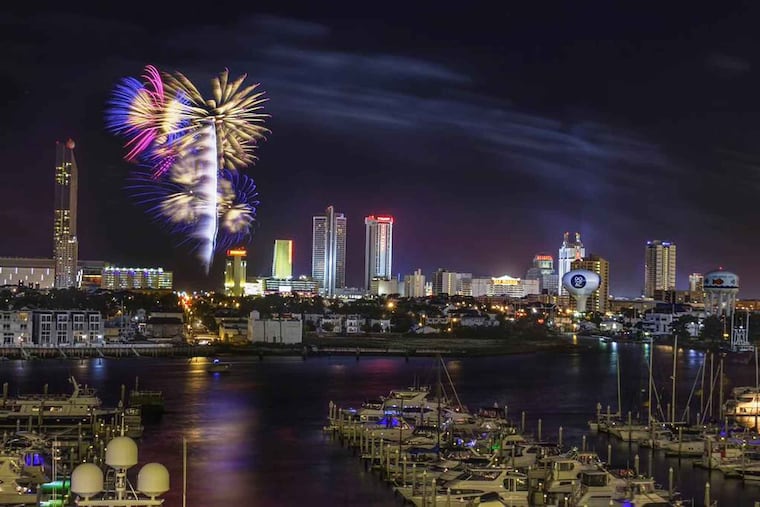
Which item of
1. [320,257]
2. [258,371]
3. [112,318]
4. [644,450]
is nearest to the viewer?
[644,450]

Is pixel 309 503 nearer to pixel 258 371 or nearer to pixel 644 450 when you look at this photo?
pixel 644 450

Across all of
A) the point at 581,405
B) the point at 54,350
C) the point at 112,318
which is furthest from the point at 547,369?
the point at 112,318

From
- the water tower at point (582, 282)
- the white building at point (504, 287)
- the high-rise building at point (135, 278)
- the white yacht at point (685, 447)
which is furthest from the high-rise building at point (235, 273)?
the white yacht at point (685, 447)

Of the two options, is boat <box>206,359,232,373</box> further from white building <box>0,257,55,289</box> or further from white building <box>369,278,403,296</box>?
white building <box>369,278,403,296</box>

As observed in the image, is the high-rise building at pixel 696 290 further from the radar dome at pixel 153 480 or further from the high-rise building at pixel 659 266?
the radar dome at pixel 153 480

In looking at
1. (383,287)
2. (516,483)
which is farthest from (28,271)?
(516,483)

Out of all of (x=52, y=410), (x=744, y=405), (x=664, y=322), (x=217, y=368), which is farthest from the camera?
(x=664, y=322)

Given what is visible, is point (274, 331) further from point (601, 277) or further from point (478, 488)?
point (601, 277)
